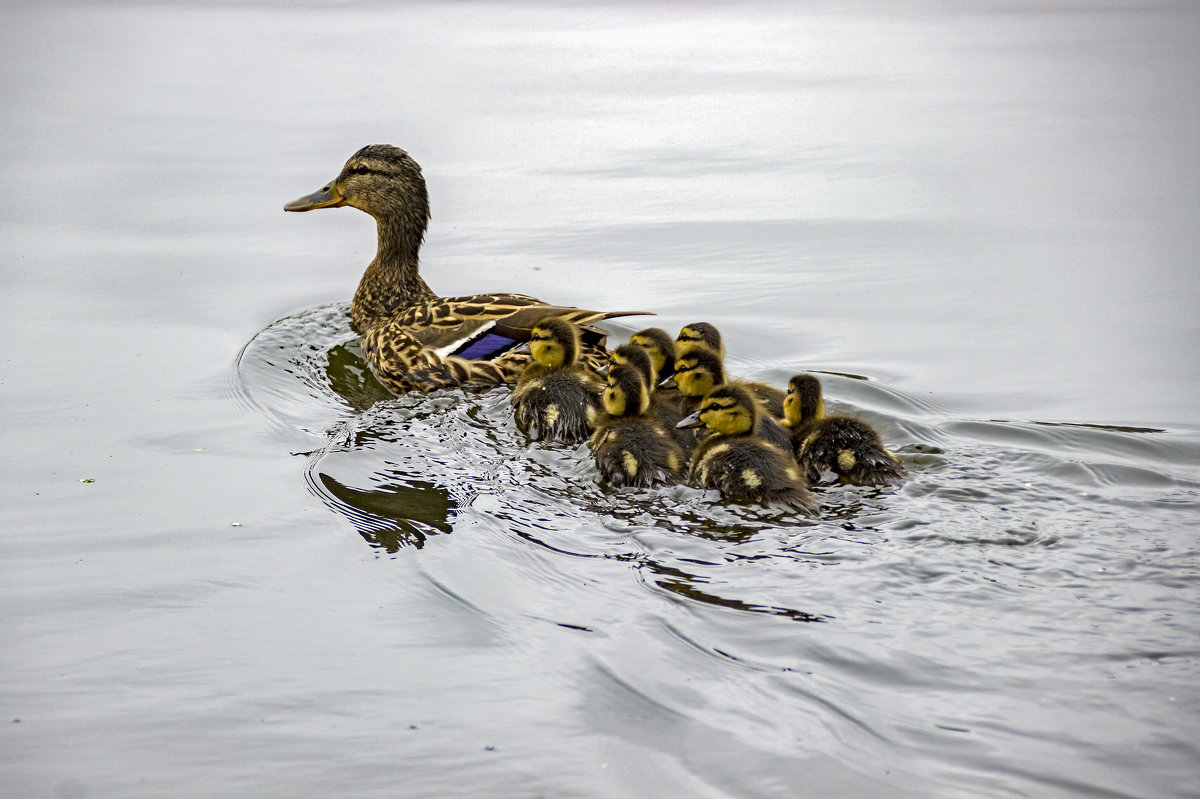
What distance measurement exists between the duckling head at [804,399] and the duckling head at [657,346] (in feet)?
2.31

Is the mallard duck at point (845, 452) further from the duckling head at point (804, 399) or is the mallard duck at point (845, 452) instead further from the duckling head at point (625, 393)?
the duckling head at point (625, 393)

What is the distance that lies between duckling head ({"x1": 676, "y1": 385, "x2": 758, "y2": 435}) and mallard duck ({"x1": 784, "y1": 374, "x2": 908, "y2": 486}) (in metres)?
0.20

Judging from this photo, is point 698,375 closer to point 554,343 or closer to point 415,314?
point 554,343

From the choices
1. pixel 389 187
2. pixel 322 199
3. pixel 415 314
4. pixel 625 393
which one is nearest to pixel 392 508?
pixel 625 393

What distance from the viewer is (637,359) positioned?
4547mm

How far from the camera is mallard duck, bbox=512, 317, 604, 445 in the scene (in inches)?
177

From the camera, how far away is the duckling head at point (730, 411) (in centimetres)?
412

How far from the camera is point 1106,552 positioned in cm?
353

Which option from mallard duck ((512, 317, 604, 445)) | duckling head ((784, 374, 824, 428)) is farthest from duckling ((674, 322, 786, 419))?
mallard duck ((512, 317, 604, 445))

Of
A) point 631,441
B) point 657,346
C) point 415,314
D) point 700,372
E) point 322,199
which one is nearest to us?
point 631,441

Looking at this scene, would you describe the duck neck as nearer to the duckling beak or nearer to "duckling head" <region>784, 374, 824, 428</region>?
the duckling beak

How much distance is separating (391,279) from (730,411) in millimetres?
2378

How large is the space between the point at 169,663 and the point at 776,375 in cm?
295

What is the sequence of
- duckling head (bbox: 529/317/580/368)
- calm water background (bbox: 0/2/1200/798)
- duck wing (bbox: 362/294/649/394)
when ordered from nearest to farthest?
1. calm water background (bbox: 0/2/1200/798)
2. duckling head (bbox: 529/317/580/368)
3. duck wing (bbox: 362/294/649/394)
